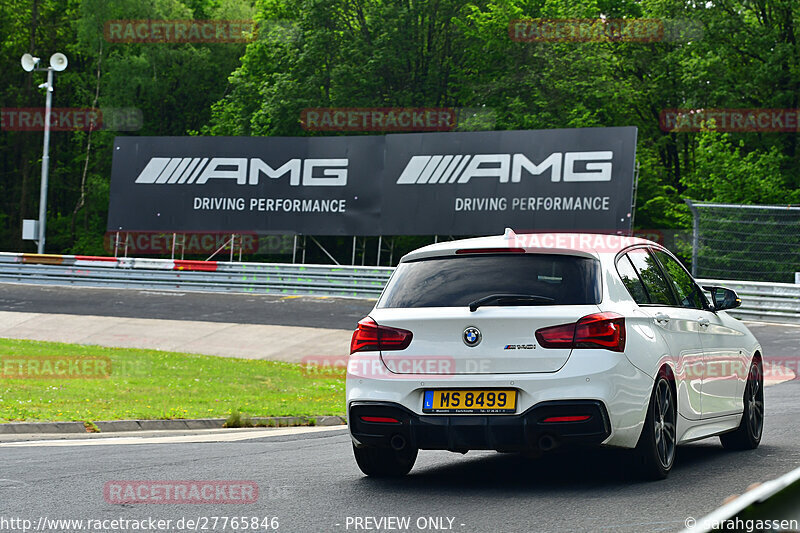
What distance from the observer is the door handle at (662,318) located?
24.8ft

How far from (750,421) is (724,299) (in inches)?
44.7

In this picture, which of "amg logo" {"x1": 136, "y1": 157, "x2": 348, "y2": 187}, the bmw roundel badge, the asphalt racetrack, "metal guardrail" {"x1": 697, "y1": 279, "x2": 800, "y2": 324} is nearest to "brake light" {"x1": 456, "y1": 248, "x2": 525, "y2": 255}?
the bmw roundel badge

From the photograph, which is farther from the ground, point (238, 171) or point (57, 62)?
point (57, 62)

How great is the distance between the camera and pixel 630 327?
7.10m

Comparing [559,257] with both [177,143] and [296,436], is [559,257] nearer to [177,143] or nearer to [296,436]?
[296,436]

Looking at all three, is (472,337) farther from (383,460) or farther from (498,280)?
(383,460)

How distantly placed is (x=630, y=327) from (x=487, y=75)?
4506 cm

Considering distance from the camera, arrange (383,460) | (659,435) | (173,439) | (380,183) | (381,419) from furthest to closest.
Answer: (380,183), (173,439), (383,460), (659,435), (381,419)

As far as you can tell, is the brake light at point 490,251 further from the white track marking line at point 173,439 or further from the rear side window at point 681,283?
the white track marking line at point 173,439

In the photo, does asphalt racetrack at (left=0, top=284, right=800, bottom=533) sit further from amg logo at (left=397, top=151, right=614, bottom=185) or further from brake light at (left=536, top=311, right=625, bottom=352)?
amg logo at (left=397, top=151, right=614, bottom=185)

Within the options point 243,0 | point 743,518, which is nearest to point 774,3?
point 243,0

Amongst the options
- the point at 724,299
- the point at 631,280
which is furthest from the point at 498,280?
the point at 724,299

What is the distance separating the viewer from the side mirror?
340 inches

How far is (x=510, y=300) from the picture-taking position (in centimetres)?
714
